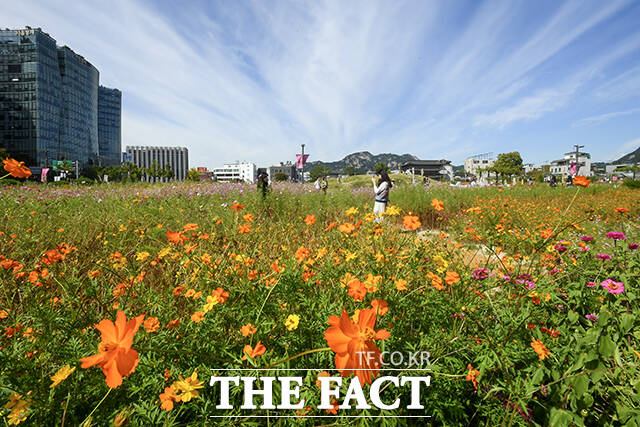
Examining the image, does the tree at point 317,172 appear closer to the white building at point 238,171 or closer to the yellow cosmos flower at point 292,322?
the white building at point 238,171

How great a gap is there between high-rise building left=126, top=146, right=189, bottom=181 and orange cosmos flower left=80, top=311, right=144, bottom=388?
491 ft

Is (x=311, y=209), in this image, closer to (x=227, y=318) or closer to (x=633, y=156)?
(x=227, y=318)

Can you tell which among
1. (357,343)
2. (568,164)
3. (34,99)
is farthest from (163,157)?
(568,164)

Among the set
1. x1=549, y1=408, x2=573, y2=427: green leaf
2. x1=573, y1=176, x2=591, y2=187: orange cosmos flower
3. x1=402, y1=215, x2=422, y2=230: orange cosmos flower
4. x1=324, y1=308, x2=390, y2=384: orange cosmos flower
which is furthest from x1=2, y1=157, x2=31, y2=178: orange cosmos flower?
x1=573, y1=176, x2=591, y2=187: orange cosmos flower

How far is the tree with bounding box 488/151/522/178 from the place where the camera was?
5056 cm

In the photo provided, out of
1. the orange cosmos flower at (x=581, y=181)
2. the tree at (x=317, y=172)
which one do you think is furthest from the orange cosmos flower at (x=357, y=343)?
the tree at (x=317, y=172)

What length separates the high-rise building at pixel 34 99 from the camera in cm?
5453

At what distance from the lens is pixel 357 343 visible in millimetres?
658

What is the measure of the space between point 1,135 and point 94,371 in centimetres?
8390

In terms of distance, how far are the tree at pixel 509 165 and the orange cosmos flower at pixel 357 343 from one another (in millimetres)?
60859

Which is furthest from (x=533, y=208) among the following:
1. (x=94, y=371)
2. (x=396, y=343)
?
(x=94, y=371)

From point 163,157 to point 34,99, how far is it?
290 feet

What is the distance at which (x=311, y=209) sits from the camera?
6.15 meters

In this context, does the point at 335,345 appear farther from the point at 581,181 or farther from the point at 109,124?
the point at 109,124
